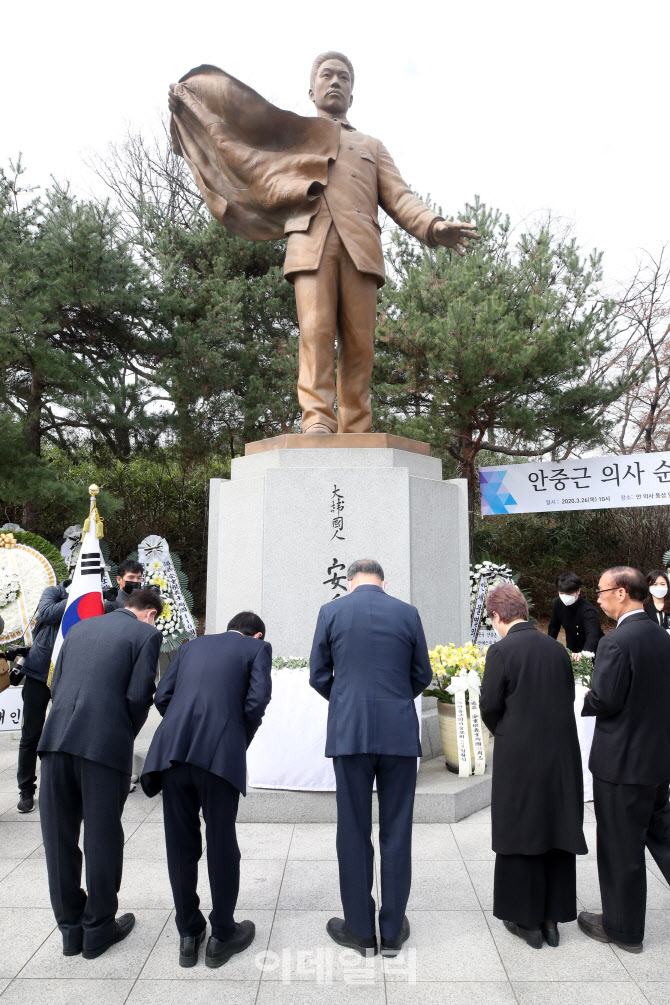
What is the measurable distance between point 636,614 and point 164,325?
382 inches

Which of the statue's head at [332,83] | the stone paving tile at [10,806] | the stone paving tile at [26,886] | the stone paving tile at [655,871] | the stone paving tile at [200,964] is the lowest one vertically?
the stone paving tile at [10,806]

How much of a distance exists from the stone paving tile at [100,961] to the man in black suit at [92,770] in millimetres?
36

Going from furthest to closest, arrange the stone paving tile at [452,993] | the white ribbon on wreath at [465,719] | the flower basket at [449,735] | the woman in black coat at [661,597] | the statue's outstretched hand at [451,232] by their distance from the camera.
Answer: the woman in black coat at [661,597]
the statue's outstretched hand at [451,232]
the flower basket at [449,735]
the white ribbon on wreath at [465,719]
the stone paving tile at [452,993]

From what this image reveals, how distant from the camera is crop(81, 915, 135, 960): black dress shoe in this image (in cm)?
254

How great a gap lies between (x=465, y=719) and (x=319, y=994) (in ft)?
6.38

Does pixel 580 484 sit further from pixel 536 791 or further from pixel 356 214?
pixel 536 791

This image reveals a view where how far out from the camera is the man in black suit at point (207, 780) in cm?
245

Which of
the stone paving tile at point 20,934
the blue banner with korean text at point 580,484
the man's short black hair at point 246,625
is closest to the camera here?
the stone paving tile at point 20,934


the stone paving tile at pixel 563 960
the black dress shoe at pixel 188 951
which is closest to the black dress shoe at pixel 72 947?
the black dress shoe at pixel 188 951

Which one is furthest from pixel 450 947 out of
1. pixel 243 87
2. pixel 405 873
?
pixel 243 87

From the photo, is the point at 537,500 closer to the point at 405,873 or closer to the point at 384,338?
the point at 384,338

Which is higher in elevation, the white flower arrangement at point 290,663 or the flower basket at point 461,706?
the white flower arrangement at point 290,663

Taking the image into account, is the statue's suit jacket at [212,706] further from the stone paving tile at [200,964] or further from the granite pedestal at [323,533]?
the granite pedestal at [323,533]

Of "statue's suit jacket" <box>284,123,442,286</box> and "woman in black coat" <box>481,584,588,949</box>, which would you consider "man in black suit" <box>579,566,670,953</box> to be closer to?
"woman in black coat" <box>481,584,588,949</box>
